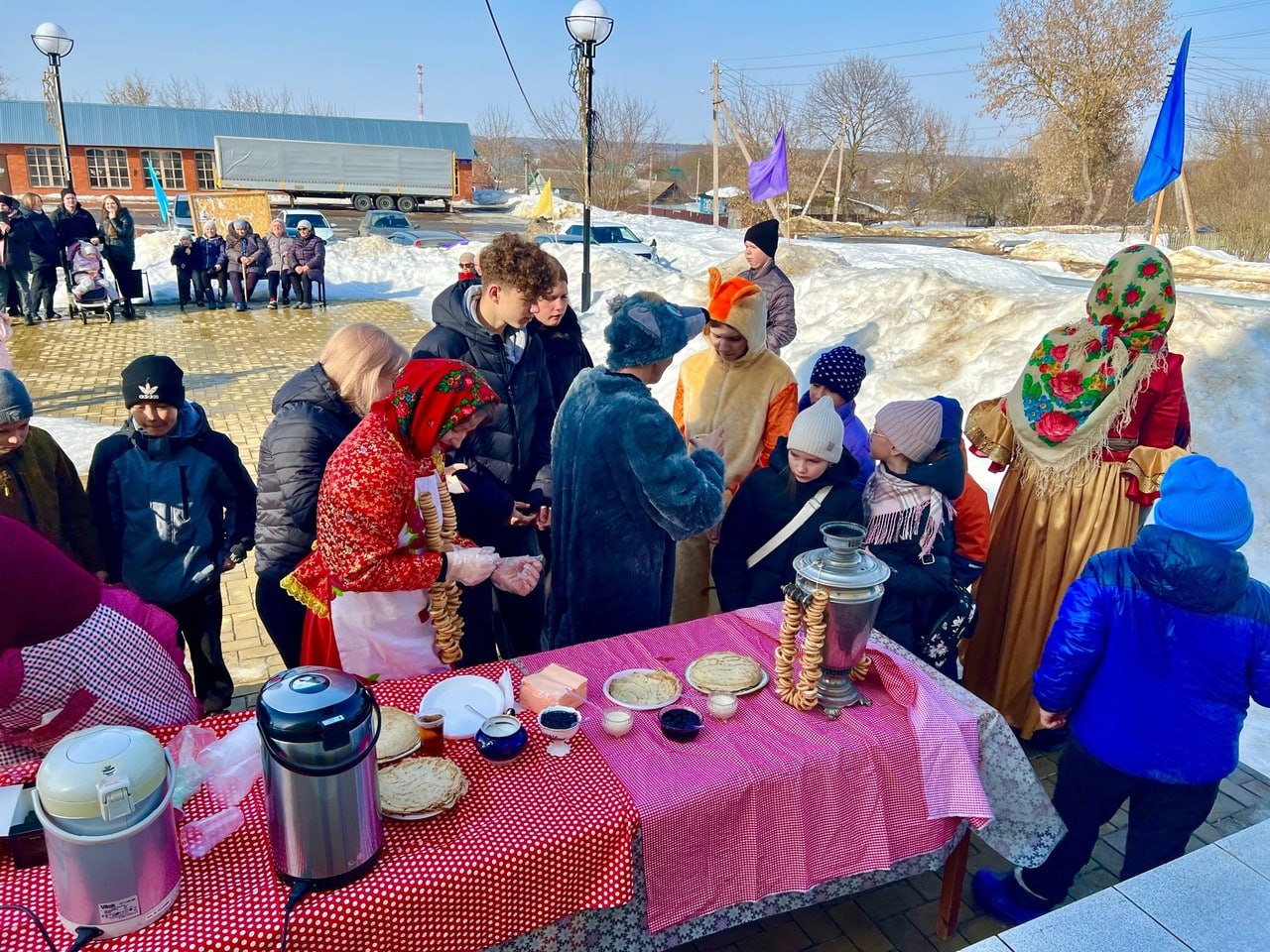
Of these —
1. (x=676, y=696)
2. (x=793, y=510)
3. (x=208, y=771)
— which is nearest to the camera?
(x=208, y=771)

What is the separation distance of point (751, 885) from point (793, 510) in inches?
57.3

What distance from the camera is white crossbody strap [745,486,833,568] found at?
3.18 m

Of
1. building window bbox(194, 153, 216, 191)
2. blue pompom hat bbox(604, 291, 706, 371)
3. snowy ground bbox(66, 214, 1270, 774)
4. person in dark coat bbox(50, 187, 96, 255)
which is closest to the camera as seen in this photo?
blue pompom hat bbox(604, 291, 706, 371)

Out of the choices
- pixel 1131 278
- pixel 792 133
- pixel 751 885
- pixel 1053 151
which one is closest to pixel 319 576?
pixel 751 885

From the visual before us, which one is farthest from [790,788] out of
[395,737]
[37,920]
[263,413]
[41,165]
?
[41,165]

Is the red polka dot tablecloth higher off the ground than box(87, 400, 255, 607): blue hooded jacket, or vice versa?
box(87, 400, 255, 607): blue hooded jacket

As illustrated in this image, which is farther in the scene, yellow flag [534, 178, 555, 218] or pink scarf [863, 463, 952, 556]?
yellow flag [534, 178, 555, 218]

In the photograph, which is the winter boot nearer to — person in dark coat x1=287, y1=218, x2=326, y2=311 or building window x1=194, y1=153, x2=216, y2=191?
person in dark coat x1=287, y1=218, x2=326, y2=311

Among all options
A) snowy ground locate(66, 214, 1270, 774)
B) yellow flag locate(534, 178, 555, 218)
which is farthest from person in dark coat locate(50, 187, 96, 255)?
yellow flag locate(534, 178, 555, 218)

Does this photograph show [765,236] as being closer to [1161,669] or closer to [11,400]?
[1161,669]

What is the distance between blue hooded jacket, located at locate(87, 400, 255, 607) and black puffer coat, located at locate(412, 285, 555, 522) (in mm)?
950

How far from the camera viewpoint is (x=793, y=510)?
10.6 ft

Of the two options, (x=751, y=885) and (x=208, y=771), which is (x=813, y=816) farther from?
(x=208, y=771)

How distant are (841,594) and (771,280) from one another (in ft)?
14.2
